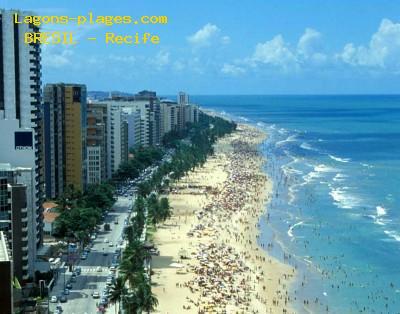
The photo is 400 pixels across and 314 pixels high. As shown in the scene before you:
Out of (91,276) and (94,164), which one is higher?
(94,164)

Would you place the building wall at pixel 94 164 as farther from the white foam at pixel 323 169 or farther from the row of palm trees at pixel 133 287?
the row of palm trees at pixel 133 287

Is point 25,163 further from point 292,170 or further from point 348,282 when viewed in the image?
point 292,170

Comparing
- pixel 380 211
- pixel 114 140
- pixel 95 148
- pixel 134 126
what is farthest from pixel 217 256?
pixel 134 126

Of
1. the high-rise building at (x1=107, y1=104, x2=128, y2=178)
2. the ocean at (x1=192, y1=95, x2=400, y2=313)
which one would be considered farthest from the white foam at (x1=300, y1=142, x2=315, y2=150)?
the high-rise building at (x1=107, y1=104, x2=128, y2=178)

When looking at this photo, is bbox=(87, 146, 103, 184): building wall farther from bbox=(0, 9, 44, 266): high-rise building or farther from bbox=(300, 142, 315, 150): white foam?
bbox=(300, 142, 315, 150): white foam

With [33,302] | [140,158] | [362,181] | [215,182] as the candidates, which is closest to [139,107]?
[140,158]

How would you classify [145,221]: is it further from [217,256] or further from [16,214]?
[16,214]
